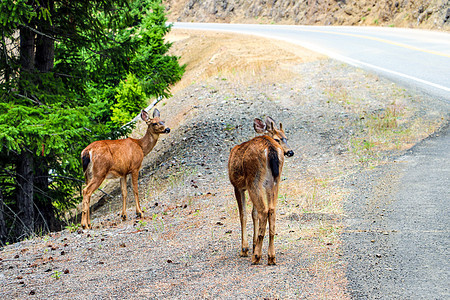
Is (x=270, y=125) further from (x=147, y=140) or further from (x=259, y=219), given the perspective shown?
(x=147, y=140)

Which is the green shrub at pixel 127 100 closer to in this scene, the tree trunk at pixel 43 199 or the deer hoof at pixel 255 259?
the tree trunk at pixel 43 199

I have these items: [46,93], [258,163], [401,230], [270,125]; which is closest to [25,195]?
[46,93]

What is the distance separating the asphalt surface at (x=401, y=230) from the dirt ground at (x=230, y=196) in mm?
262

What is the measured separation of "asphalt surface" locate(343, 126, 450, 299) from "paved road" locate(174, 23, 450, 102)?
20.1 feet

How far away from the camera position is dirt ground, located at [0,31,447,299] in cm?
635

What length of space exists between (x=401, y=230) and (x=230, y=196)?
381 cm

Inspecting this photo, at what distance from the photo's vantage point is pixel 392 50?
2391 centimetres

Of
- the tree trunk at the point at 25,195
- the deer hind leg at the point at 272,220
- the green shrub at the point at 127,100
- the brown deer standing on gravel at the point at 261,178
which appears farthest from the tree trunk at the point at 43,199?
the green shrub at the point at 127,100

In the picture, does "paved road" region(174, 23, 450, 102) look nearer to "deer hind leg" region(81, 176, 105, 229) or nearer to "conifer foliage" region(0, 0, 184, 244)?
"conifer foliage" region(0, 0, 184, 244)

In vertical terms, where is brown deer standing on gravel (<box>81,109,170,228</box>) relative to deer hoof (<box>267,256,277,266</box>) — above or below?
above

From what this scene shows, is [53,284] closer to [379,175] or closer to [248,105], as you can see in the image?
[379,175]

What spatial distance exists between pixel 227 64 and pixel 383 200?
1432 cm

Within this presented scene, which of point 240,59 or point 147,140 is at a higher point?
point 240,59

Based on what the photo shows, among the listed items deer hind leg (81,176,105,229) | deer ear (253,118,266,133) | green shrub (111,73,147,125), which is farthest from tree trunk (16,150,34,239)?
green shrub (111,73,147,125)
